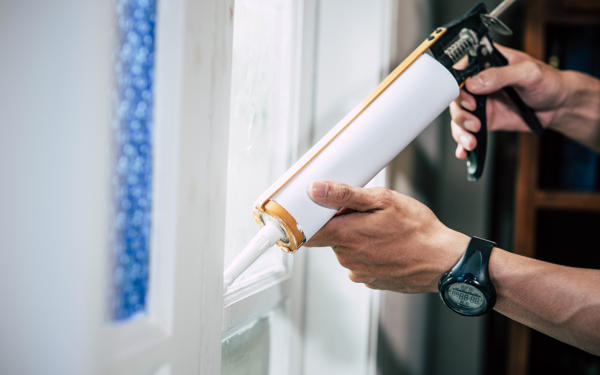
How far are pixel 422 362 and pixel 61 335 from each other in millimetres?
1374

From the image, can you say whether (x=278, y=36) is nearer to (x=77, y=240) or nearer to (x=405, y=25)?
(x=405, y=25)

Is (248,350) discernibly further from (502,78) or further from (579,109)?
(579,109)

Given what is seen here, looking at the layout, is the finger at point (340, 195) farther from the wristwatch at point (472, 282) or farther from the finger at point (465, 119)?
the finger at point (465, 119)

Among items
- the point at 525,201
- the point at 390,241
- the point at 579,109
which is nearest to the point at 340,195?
the point at 390,241

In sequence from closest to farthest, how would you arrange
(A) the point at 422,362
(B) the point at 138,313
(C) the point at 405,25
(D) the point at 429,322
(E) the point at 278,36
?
(B) the point at 138,313
(E) the point at 278,36
(C) the point at 405,25
(A) the point at 422,362
(D) the point at 429,322

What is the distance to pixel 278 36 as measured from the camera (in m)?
0.75

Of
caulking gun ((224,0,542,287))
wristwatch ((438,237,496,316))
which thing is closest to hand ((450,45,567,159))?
caulking gun ((224,0,542,287))

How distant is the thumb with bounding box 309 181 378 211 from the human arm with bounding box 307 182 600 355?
3cm

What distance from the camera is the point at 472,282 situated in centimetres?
54

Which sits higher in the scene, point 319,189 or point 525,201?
point 319,189

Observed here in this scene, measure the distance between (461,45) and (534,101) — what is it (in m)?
0.38

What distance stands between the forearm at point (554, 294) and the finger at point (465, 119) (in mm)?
233

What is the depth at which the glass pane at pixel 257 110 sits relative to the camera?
628 millimetres

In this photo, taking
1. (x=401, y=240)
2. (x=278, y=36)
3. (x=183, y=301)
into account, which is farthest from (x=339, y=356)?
(x=278, y=36)
